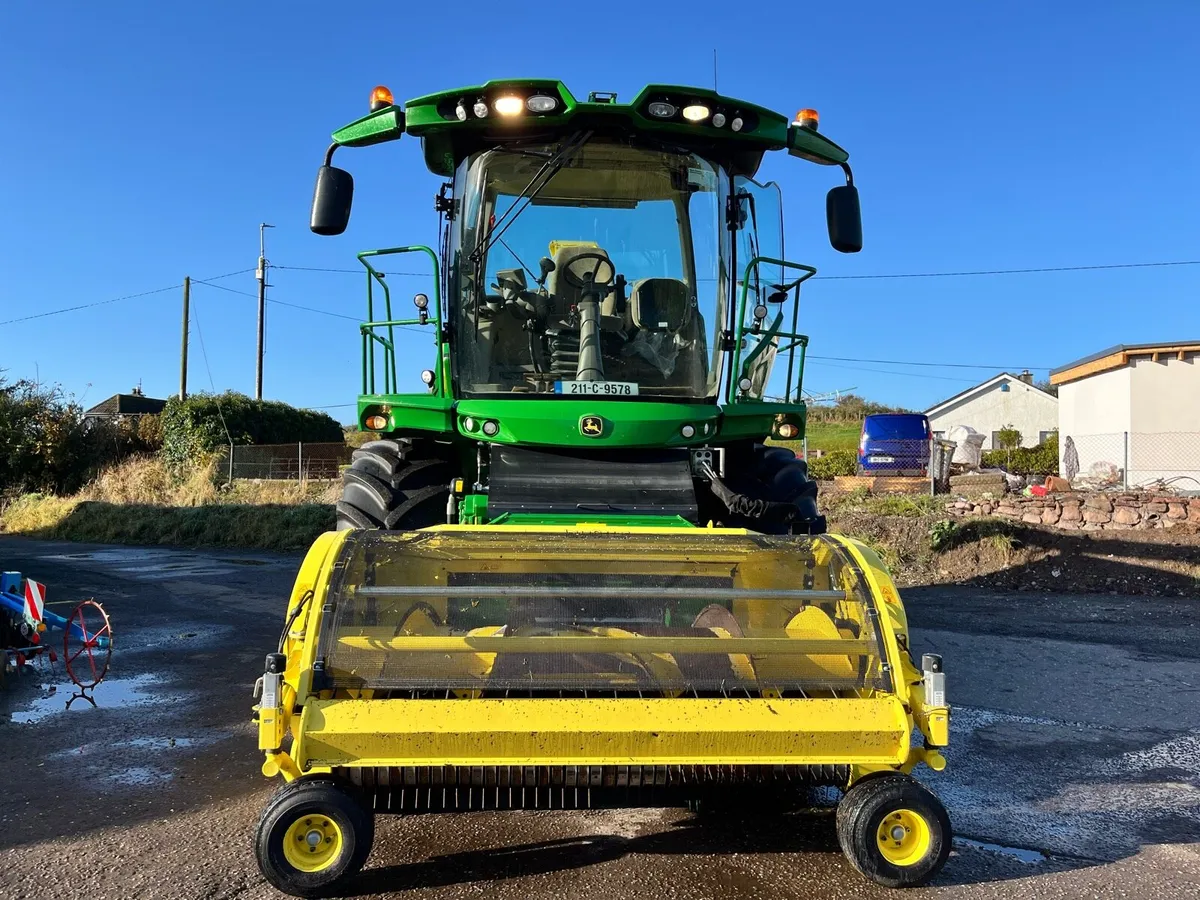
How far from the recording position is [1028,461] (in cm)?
2591

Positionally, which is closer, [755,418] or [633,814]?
[633,814]

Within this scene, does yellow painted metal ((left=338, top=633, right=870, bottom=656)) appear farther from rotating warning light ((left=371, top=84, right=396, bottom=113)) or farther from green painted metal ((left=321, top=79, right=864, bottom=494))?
rotating warning light ((left=371, top=84, right=396, bottom=113))

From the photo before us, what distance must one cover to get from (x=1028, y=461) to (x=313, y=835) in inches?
1042

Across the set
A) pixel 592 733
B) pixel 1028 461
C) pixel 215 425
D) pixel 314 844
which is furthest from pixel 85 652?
pixel 1028 461

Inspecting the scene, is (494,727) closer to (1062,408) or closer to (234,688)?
(234,688)

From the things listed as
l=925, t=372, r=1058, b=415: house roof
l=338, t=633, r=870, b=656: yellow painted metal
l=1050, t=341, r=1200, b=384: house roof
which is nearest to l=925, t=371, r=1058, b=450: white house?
l=925, t=372, r=1058, b=415: house roof

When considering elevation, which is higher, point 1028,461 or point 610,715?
point 1028,461

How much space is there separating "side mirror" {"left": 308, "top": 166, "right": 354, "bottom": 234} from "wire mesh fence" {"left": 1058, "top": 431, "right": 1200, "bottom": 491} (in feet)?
47.7

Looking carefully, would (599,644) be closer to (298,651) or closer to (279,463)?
(298,651)

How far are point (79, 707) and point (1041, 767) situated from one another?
523 cm

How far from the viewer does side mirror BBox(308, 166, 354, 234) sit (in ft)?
14.9

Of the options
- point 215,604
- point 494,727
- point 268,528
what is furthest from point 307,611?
point 268,528

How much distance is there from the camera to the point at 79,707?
5.49 metres

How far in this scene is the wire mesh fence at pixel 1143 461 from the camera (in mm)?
16438
